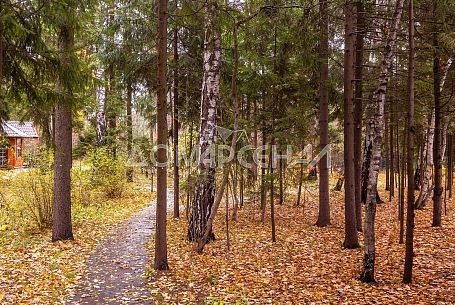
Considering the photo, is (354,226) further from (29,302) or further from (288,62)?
(29,302)

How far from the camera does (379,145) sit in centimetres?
693

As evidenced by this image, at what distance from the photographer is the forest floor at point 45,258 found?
660 centimetres

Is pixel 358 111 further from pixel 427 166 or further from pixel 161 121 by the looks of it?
pixel 427 166

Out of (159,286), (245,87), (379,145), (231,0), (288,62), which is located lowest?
(159,286)

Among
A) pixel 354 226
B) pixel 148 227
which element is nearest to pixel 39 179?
pixel 148 227

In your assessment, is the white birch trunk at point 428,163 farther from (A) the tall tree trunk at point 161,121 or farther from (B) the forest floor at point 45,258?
(B) the forest floor at point 45,258

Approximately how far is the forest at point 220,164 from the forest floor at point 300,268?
0.05 m

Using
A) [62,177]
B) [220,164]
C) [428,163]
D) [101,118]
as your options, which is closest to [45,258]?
[62,177]

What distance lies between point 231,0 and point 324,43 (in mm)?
3046

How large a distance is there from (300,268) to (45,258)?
556cm

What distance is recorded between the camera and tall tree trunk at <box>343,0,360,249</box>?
344 inches

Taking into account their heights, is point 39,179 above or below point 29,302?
above

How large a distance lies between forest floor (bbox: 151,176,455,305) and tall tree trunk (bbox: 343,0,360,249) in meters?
0.58

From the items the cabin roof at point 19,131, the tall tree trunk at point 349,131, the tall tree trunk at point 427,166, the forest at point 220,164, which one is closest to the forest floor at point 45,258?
the forest at point 220,164
